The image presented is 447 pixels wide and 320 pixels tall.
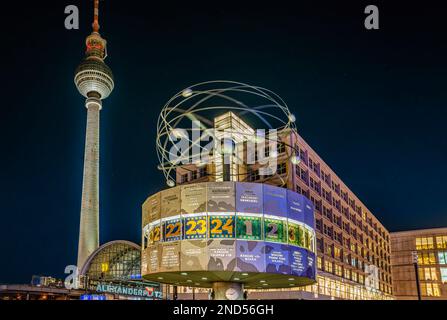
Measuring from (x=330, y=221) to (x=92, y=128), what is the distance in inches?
3587

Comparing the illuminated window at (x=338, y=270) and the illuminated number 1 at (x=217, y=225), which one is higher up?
the illuminated number 1 at (x=217, y=225)

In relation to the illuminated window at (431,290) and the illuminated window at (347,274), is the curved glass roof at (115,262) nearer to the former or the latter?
the illuminated window at (347,274)

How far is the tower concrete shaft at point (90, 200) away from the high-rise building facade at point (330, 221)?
2211 inches

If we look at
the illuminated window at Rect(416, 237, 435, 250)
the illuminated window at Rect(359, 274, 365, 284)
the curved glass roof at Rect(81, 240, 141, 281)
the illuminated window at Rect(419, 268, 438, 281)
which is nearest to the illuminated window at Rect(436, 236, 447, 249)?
the illuminated window at Rect(416, 237, 435, 250)

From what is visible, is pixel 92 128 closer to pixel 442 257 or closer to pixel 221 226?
pixel 442 257

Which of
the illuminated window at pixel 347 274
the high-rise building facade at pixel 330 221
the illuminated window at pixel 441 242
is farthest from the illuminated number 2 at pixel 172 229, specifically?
the illuminated window at pixel 441 242

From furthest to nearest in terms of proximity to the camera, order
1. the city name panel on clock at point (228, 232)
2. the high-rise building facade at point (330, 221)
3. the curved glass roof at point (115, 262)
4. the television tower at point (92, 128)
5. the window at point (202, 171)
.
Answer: the television tower at point (92, 128)
the curved glass roof at point (115, 262)
the window at point (202, 171)
the high-rise building facade at point (330, 221)
the city name panel on clock at point (228, 232)

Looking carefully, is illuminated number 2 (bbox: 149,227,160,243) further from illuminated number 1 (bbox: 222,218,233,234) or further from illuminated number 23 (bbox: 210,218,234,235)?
illuminated number 1 (bbox: 222,218,233,234)

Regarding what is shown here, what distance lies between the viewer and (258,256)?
115 ft

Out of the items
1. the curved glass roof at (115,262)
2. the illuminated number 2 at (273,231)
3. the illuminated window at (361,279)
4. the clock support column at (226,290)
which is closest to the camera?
the illuminated number 2 at (273,231)

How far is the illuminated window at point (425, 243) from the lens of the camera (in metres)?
140

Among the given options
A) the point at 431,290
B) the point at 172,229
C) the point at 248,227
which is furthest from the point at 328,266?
the point at 172,229
